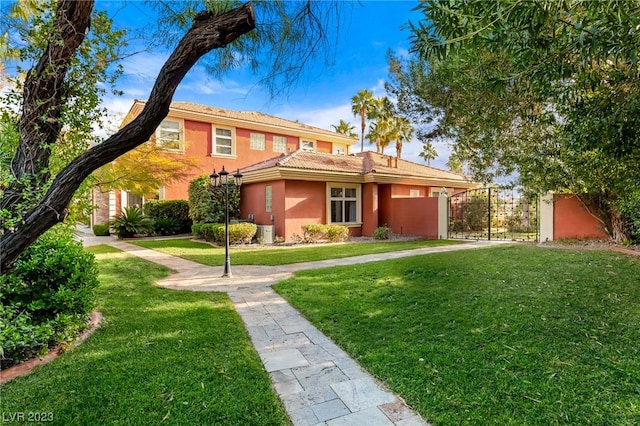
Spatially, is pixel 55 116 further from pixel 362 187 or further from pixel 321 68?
pixel 362 187

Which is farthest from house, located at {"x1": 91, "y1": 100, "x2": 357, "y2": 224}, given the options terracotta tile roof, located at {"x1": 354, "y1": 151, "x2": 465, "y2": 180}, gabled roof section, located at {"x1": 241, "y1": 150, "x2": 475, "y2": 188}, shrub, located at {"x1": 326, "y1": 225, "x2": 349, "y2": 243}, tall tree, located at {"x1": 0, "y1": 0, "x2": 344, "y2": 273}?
tall tree, located at {"x1": 0, "y1": 0, "x2": 344, "y2": 273}

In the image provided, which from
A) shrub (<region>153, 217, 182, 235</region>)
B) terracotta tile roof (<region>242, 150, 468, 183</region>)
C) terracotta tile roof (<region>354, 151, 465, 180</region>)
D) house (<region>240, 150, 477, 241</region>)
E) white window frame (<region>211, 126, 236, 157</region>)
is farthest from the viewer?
white window frame (<region>211, 126, 236, 157</region>)

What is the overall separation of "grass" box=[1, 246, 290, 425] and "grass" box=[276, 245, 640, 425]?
126cm

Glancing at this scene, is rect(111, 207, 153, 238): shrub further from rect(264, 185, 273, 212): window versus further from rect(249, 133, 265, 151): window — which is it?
rect(249, 133, 265, 151): window

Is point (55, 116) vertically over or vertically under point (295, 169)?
under

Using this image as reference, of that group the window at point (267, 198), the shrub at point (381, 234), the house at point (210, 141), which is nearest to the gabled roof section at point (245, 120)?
the house at point (210, 141)

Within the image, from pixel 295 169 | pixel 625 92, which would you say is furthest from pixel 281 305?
pixel 295 169

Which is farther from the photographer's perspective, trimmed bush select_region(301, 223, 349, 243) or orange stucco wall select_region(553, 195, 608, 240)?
trimmed bush select_region(301, 223, 349, 243)

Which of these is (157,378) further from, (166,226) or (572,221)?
(166,226)

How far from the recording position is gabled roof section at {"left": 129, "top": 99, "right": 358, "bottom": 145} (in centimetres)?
1933

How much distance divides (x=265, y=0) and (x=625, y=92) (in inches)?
176

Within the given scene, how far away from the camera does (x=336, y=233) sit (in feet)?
47.8

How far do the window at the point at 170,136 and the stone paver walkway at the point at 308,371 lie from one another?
39.9ft

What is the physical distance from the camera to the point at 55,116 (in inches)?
126
